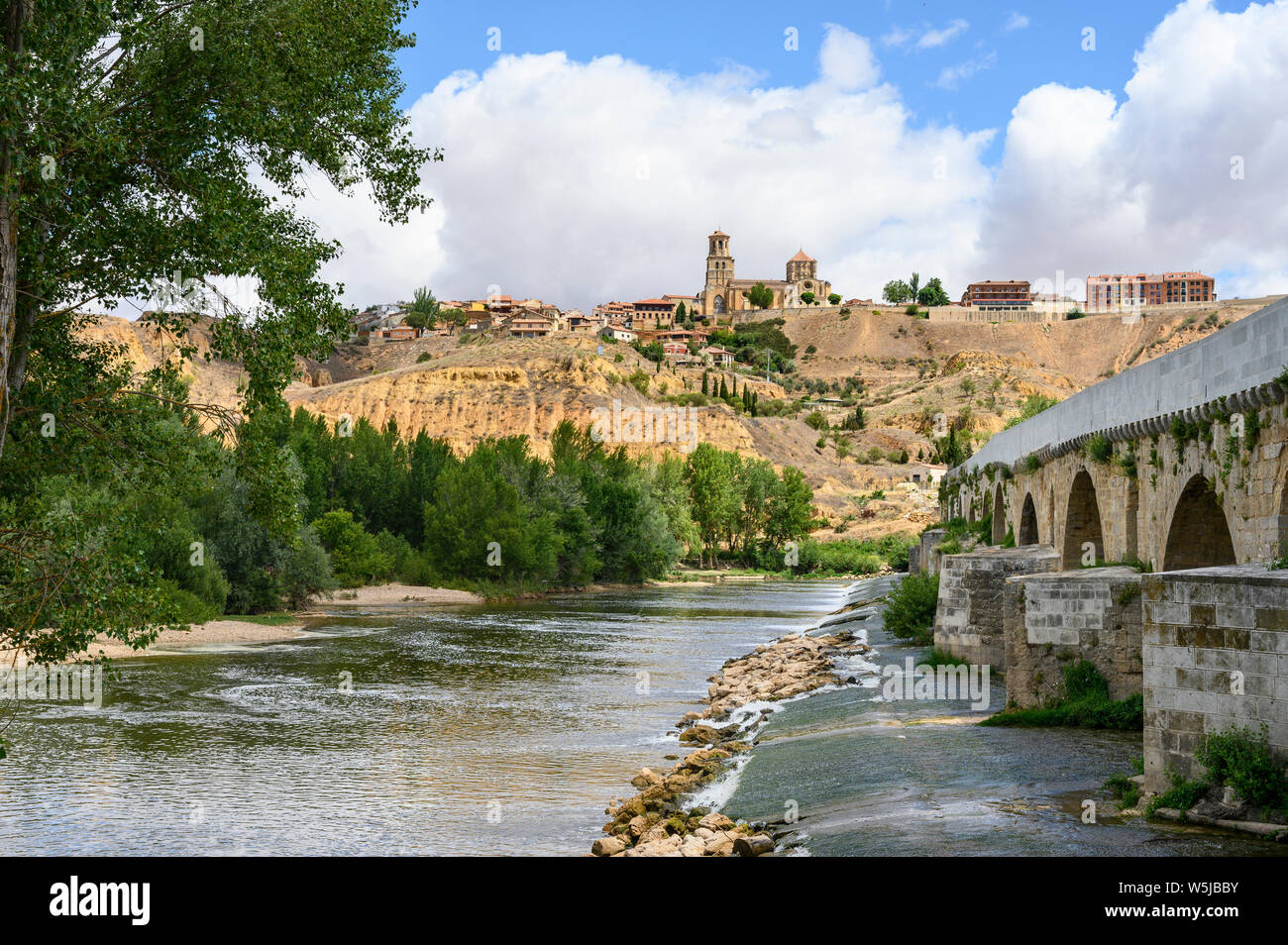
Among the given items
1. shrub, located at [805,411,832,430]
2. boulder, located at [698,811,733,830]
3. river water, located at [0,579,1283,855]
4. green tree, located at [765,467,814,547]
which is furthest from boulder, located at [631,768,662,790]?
shrub, located at [805,411,832,430]

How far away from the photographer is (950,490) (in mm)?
50688

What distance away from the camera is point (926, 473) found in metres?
99.9

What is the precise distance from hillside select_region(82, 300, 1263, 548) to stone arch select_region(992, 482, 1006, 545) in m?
48.6

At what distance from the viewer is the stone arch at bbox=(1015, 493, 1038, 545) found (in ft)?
89.8

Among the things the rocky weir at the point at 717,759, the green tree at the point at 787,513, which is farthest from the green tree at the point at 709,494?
the rocky weir at the point at 717,759

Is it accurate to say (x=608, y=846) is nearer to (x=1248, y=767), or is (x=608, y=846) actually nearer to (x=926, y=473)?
(x=1248, y=767)

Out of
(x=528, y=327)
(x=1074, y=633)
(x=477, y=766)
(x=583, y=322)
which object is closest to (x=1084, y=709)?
(x=1074, y=633)

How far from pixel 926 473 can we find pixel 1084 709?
8787 cm

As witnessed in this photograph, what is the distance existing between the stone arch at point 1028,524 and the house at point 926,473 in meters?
66.6

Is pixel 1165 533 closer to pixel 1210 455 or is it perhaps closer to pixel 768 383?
pixel 1210 455

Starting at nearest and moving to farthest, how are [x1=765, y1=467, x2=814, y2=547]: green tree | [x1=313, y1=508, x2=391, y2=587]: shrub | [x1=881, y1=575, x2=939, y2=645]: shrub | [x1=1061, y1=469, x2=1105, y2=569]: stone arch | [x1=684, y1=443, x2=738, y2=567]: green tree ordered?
[x1=1061, y1=469, x2=1105, y2=569]: stone arch < [x1=881, y1=575, x2=939, y2=645]: shrub < [x1=313, y1=508, x2=391, y2=587]: shrub < [x1=684, y1=443, x2=738, y2=567]: green tree < [x1=765, y1=467, x2=814, y2=547]: green tree

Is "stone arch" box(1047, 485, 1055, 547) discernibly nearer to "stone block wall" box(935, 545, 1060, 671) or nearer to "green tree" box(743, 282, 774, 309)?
"stone block wall" box(935, 545, 1060, 671)
